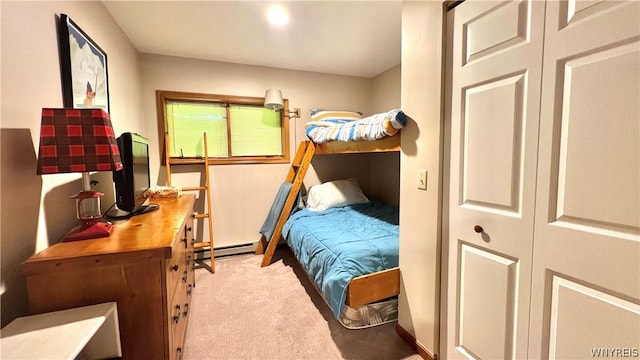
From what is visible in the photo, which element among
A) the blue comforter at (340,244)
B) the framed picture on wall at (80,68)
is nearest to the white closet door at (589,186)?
the blue comforter at (340,244)

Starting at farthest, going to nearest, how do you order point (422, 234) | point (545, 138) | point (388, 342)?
point (388, 342) < point (422, 234) < point (545, 138)

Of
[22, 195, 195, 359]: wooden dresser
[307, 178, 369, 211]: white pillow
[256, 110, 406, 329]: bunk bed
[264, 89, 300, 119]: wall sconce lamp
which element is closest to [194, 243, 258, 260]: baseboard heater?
[256, 110, 406, 329]: bunk bed

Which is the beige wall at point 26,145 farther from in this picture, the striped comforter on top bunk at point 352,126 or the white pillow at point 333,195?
the white pillow at point 333,195

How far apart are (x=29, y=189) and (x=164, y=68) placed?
222cm

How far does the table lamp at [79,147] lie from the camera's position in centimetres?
101

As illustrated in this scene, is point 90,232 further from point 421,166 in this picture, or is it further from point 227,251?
point 227,251

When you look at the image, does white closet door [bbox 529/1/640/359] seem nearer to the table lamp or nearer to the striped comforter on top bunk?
the striped comforter on top bunk

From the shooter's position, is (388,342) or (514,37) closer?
(514,37)

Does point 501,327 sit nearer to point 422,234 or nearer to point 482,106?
point 422,234

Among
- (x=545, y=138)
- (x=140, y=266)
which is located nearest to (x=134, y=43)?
(x=140, y=266)

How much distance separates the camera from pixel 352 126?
217 centimetres

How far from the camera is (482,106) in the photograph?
1.16 metres

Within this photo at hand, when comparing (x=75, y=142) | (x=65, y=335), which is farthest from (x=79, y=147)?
(x=65, y=335)

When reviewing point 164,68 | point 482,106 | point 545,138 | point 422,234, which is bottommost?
point 422,234
